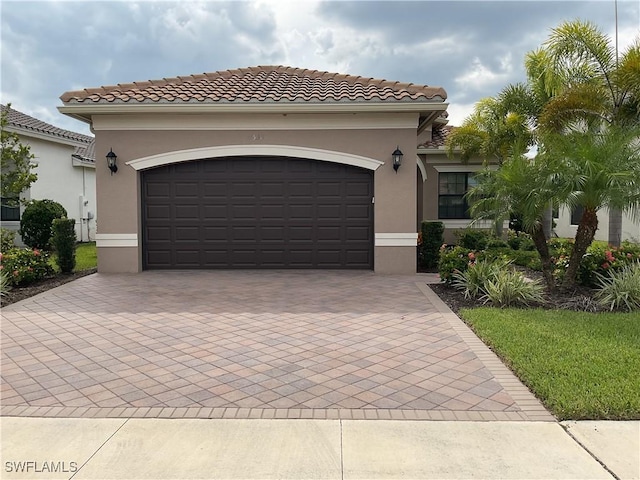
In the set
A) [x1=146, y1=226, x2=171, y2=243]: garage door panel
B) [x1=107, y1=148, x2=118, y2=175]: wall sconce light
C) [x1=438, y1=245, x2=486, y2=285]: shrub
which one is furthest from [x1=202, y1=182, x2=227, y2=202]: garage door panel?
[x1=438, y1=245, x2=486, y2=285]: shrub

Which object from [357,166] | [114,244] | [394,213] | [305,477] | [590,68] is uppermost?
[590,68]

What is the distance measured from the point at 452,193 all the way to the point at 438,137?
233 centimetres

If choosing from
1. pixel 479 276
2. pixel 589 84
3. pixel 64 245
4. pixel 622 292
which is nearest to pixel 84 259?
pixel 64 245

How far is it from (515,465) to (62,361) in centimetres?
477

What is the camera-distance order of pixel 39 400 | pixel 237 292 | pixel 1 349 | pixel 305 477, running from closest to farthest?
pixel 305 477
pixel 39 400
pixel 1 349
pixel 237 292

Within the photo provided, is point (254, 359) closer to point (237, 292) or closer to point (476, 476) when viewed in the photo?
point (476, 476)

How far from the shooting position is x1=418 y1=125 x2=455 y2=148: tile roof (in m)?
17.6

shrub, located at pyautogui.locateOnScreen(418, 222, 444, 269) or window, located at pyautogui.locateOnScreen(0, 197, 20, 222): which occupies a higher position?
window, located at pyautogui.locateOnScreen(0, 197, 20, 222)

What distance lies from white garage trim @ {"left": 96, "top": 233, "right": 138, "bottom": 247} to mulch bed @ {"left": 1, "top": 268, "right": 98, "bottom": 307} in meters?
0.87

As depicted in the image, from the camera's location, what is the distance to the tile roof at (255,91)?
1127cm

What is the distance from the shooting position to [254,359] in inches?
221

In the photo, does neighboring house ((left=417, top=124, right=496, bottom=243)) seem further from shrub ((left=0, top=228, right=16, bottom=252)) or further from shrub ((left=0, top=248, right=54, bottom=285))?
shrub ((left=0, top=228, right=16, bottom=252))

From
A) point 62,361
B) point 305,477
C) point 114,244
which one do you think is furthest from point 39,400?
point 114,244

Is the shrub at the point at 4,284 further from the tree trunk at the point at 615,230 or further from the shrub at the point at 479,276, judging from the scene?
the tree trunk at the point at 615,230
